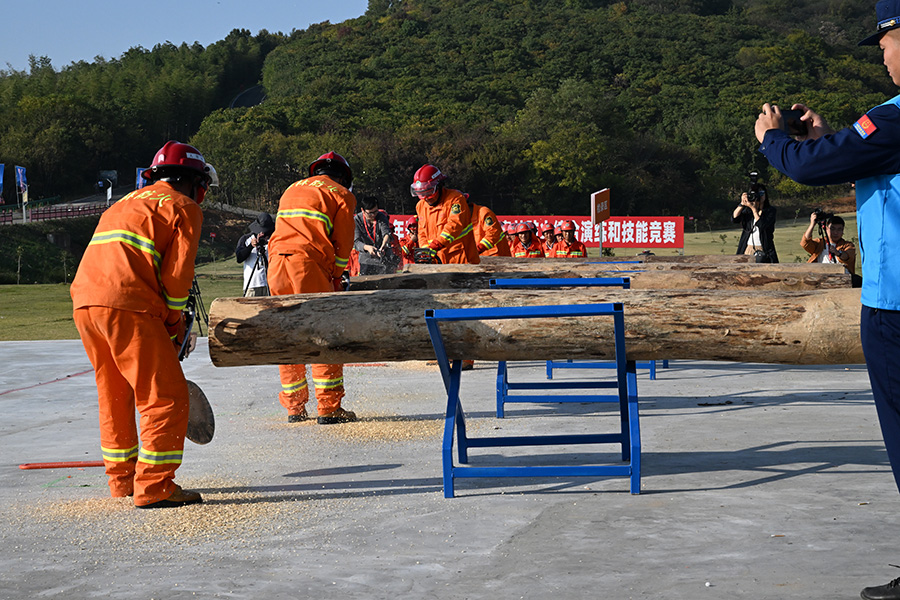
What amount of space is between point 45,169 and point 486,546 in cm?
6881

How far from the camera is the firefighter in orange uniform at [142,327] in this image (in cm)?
445

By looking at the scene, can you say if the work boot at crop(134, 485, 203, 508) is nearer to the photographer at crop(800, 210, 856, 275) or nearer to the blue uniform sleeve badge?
the blue uniform sleeve badge

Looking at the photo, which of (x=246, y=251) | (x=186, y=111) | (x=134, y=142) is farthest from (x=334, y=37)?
(x=246, y=251)

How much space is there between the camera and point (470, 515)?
4.24m

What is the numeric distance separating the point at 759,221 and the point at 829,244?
2.82 feet

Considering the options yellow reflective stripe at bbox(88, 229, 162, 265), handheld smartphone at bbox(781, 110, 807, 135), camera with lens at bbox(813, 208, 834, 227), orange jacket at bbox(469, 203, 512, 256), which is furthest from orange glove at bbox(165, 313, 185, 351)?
camera with lens at bbox(813, 208, 834, 227)

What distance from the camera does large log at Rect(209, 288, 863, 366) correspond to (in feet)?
15.0

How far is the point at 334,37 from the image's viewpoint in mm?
109125

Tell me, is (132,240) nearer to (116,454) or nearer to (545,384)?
(116,454)

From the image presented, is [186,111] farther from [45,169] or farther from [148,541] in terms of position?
[148,541]

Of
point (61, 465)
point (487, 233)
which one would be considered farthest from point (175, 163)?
point (487, 233)

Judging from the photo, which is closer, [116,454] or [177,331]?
[116,454]

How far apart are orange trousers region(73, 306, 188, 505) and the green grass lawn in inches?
408

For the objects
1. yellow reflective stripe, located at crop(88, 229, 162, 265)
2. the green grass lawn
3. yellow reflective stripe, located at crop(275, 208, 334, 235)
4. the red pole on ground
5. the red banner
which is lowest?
the green grass lawn
